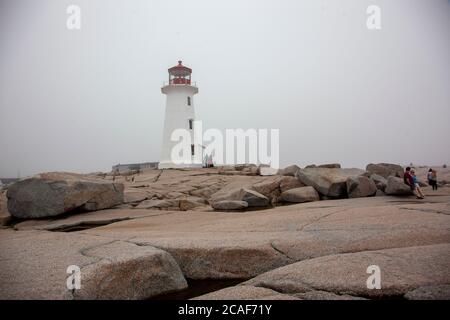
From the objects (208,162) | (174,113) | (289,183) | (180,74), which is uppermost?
(180,74)

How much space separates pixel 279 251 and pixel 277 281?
4.59ft

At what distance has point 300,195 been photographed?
43.5ft

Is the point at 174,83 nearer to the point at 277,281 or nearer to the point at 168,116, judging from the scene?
the point at 168,116

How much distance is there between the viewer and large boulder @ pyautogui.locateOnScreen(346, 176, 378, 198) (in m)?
12.5

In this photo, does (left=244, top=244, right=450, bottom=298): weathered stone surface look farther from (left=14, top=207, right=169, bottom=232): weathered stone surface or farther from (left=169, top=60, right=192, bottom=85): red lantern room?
(left=169, top=60, right=192, bottom=85): red lantern room

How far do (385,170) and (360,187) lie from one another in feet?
20.3

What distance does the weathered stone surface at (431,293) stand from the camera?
2.65 meters

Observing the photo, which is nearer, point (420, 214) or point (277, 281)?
point (277, 281)

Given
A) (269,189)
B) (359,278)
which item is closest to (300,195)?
(269,189)

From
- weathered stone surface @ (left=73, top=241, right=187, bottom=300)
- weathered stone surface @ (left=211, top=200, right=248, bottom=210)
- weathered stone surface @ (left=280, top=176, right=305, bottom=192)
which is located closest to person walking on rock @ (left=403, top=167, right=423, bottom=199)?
weathered stone surface @ (left=280, top=176, right=305, bottom=192)

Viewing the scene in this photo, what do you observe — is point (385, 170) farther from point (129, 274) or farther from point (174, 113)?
point (174, 113)

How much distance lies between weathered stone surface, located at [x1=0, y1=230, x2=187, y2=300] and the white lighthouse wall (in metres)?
24.2

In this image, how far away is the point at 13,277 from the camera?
339 cm
